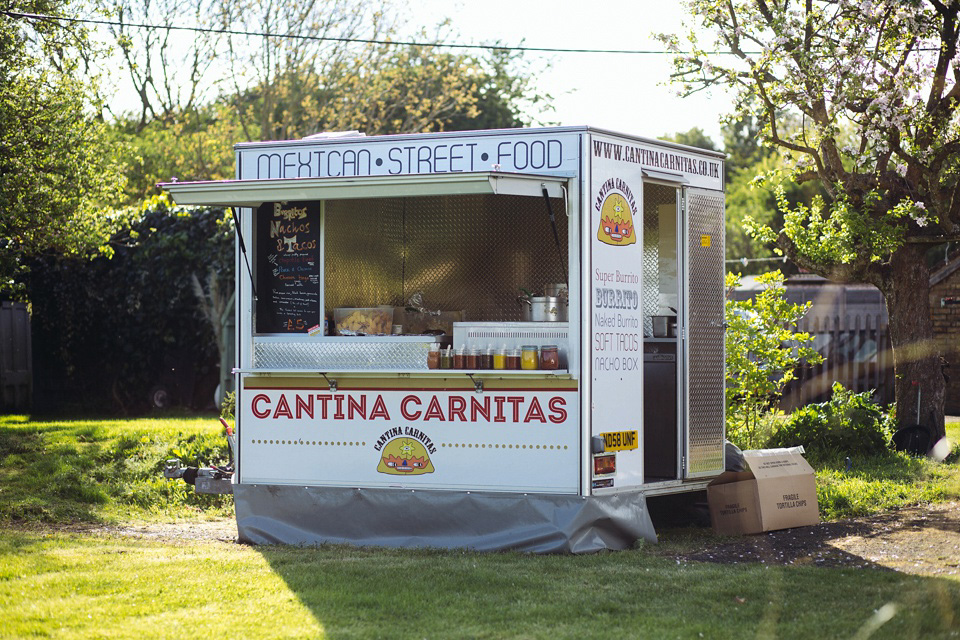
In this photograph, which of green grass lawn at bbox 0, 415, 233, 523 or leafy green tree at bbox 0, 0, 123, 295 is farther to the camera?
leafy green tree at bbox 0, 0, 123, 295

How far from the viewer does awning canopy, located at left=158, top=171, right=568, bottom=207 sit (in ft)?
24.3

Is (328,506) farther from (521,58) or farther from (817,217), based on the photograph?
(521,58)

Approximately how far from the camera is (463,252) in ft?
32.3

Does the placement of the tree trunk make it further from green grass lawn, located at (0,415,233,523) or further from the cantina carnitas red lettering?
Result: green grass lawn, located at (0,415,233,523)

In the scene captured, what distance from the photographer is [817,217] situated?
42.7 ft

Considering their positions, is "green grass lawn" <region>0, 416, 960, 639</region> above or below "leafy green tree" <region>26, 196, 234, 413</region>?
below

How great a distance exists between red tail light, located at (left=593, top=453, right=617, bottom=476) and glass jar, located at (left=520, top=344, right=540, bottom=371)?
2.46 ft

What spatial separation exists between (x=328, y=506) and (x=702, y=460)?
2755 millimetres

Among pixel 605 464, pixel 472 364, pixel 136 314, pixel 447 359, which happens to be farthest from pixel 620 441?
pixel 136 314

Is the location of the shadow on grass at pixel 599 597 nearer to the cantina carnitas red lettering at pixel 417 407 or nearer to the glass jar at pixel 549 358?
the cantina carnitas red lettering at pixel 417 407

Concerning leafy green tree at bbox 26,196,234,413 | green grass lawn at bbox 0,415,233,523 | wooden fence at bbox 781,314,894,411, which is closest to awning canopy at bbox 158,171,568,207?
green grass lawn at bbox 0,415,233,523

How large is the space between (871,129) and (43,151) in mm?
8597

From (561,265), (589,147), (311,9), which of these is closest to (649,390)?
(561,265)

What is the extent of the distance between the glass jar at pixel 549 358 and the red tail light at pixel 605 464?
27.1 inches
